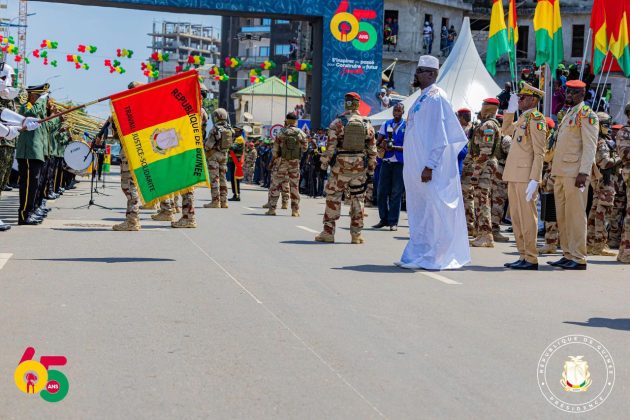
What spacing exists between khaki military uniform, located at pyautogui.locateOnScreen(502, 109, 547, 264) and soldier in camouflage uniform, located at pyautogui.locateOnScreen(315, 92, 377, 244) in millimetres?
2542

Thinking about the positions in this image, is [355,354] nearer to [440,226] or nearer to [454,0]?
[440,226]

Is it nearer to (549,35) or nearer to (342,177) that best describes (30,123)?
(342,177)

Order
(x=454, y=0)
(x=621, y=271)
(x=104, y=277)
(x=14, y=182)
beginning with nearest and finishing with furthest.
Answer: (x=104, y=277) < (x=621, y=271) < (x=14, y=182) < (x=454, y=0)

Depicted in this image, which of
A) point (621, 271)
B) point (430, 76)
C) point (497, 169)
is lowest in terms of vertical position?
point (621, 271)

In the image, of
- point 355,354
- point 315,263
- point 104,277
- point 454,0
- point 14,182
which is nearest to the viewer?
point 355,354

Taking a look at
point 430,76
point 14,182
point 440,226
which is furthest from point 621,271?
point 14,182

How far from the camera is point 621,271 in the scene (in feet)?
42.9

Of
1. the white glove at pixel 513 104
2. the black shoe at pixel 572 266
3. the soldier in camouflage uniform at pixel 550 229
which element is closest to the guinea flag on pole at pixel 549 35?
the soldier in camouflage uniform at pixel 550 229

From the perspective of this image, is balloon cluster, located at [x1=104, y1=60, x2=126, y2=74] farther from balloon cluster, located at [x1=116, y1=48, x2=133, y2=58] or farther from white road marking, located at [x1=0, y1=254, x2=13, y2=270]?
white road marking, located at [x1=0, y1=254, x2=13, y2=270]

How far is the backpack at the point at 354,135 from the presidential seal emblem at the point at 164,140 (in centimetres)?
240

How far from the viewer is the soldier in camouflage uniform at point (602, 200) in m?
15.5

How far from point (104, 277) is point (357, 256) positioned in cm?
383

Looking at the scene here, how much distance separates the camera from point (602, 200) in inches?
619

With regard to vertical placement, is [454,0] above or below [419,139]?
above
